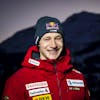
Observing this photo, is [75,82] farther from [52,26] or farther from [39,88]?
[52,26]

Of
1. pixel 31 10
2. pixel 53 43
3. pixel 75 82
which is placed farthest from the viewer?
pixel 31 10

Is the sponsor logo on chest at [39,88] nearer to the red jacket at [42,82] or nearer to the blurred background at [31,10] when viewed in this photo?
the red jacket at [42,82]

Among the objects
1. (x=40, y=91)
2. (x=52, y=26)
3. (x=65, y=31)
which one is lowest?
(x=40, y=91)

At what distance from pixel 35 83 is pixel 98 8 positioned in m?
1.11

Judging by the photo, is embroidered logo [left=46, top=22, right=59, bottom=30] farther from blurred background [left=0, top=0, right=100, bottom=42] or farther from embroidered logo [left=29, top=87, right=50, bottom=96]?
blurred background [left=0, top=0, right=100, bottom=42]

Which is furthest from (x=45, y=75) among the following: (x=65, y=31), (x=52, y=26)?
(x=65, y=31)

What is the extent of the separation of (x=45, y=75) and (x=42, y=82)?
0.05 meters

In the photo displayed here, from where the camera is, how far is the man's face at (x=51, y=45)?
199 cm

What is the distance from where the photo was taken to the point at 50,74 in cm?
201

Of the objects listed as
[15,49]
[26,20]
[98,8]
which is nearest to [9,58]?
[15,49]

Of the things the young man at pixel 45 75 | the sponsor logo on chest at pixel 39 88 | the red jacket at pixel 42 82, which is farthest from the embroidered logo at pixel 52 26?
the sponsor logo on chest at pixel 39 88

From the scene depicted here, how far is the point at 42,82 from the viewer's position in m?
1.99

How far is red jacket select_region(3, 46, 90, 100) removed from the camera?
1.93m

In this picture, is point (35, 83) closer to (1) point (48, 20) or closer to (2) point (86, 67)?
(1) point (48, 20)
